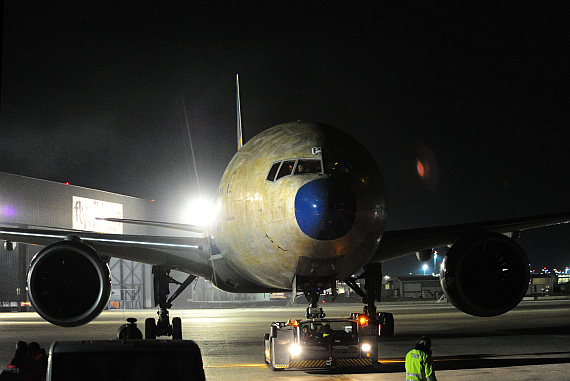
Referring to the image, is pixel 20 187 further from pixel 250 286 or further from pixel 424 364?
pixel 424 364

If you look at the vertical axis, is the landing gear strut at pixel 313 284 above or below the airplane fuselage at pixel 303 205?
below

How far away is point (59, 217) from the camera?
58750mm

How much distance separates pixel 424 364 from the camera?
8.49 m

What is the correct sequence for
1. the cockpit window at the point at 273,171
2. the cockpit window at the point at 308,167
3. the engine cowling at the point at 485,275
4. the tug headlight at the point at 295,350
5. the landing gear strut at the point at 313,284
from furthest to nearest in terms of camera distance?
the engine cowling at the point at 485,275, the landing gear strut at the point at 313,284, the cockpit window at the point at 273,171, the tug headlight at the point at 295,350, the cockpit window at the point at 308,167

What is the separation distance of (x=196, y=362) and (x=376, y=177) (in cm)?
694

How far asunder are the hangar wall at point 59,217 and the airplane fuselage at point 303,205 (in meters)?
43.3

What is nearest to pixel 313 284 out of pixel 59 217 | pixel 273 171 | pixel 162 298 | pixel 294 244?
pixel 294 244

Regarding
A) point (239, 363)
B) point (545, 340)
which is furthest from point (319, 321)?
point (545, 340)

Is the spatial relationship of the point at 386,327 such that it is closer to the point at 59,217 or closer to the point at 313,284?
the point at 313,284

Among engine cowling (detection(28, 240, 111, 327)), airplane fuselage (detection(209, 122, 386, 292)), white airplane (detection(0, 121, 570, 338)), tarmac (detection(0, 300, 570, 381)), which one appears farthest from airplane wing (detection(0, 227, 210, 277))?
airplane fuselage (detection(209, 122, 386, 292))

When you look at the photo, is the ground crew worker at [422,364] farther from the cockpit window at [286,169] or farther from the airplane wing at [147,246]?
the airplane wing at [147,246]

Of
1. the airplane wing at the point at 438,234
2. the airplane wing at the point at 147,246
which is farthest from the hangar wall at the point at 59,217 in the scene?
the airplane wing at the point at 438,234

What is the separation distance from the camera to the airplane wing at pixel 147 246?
54.6ft

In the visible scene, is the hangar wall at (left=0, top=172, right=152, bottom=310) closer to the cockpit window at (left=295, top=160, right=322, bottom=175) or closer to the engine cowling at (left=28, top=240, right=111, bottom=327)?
the engine cowling at (left=28, top=240, right=111, bottom=327)
